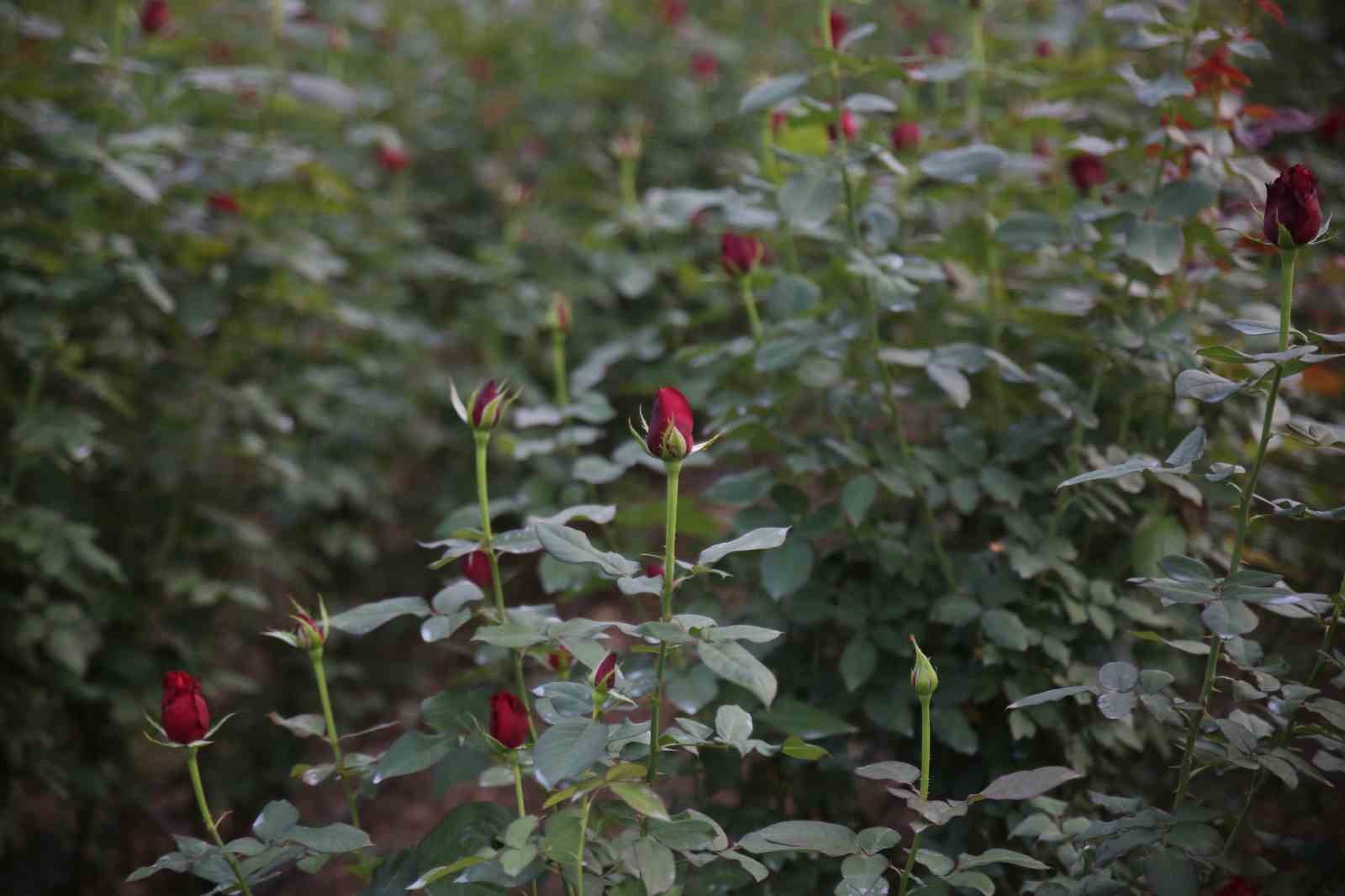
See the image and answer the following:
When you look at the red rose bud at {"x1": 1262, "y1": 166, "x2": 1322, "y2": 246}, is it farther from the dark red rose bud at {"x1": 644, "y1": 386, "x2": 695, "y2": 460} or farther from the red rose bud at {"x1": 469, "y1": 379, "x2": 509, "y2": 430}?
the red rose bud at {"x1": 469, "y1": 379, "x2": 509, "y2": 430}

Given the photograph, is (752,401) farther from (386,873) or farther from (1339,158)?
(1339,158)

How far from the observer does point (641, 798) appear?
960mm

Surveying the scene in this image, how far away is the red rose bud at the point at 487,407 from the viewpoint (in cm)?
114

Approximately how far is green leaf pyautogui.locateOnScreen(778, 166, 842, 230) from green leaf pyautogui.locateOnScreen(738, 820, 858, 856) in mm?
820

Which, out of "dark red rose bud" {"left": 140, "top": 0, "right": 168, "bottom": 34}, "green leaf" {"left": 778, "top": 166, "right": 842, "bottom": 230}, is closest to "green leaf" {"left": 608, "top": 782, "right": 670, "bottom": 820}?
"green leaf" {"left": 778, "top": 166, "right": 842, "bottom": 230}

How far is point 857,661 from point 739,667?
2.05 ft

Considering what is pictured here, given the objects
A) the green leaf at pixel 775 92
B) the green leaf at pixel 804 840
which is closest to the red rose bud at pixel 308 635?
the green leaf at pixel 804 840

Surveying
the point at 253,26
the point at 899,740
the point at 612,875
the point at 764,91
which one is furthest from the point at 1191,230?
the point at 253,26

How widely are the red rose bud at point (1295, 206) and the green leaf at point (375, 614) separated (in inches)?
39.3

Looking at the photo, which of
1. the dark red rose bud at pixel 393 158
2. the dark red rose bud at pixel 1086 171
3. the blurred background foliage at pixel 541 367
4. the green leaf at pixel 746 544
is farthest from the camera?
the dark red rose bud at pixel 393 158

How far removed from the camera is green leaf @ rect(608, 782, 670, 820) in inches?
37.3

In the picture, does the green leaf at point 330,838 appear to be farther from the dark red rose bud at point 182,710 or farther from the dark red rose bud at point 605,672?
the dark red rose bud at point 605,672

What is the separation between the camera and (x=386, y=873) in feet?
3.90

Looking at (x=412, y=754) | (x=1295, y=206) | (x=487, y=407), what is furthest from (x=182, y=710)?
(x=1295, y=206)
